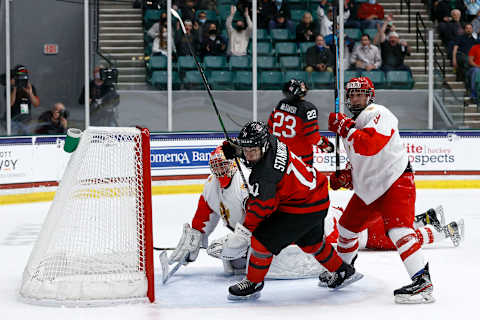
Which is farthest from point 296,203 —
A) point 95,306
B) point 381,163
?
point 95,306

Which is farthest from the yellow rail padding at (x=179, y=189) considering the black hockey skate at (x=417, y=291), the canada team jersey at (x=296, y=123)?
the black hockey skate at (x=417, y=291)

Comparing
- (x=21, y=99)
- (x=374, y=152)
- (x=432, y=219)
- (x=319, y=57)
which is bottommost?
(x=432, y=219)

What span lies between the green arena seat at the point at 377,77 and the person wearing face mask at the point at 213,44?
1.89 meters

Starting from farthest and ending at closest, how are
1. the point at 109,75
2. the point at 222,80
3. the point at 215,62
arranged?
the point at 215,62
the point at 222,80
the point at 109,75

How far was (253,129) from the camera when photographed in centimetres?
395

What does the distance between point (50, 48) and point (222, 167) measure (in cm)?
569

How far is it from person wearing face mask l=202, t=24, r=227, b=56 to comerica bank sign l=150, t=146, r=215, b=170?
144 cm

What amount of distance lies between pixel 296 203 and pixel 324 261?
464 mm

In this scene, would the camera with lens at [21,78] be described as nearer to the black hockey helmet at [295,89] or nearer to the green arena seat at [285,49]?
the green arena seat at [285,49]

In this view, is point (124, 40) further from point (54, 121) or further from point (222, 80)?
point (54, 121)

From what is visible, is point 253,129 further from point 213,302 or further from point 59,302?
point 59,302

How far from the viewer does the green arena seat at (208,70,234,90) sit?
401 inches

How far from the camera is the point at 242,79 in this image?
1022 centimetres

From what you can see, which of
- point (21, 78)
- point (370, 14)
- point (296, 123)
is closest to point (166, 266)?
point (296, 123)
